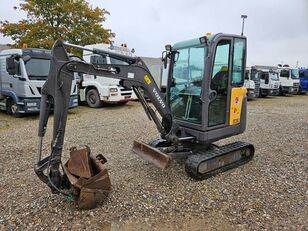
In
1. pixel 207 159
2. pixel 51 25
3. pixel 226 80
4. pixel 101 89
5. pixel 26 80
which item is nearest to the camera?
pixel 207 159

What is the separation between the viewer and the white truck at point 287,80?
21.4 m

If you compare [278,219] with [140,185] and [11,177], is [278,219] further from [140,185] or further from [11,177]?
[11,177]

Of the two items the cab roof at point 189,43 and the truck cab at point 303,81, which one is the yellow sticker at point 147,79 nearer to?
the cab roof at point 189,43

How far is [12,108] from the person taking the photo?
980cm

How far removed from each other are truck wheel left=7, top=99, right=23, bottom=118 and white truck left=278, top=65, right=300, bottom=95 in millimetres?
19476

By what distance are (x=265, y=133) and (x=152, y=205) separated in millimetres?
5224

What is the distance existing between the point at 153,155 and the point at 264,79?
17157 mm

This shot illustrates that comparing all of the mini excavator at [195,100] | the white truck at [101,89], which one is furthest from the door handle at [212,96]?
the white truck at [101,89]

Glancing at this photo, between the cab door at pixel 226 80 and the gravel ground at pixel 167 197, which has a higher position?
the cab door at pixel 226 80

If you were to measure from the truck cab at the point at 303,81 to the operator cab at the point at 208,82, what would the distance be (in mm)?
22240

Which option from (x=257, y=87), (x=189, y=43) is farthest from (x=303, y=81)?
(x=189, y=43)

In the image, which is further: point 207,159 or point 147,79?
point 207,159

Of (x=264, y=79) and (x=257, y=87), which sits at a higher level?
(x=264, y=79)

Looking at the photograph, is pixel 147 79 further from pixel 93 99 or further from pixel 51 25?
pixel 51 25
